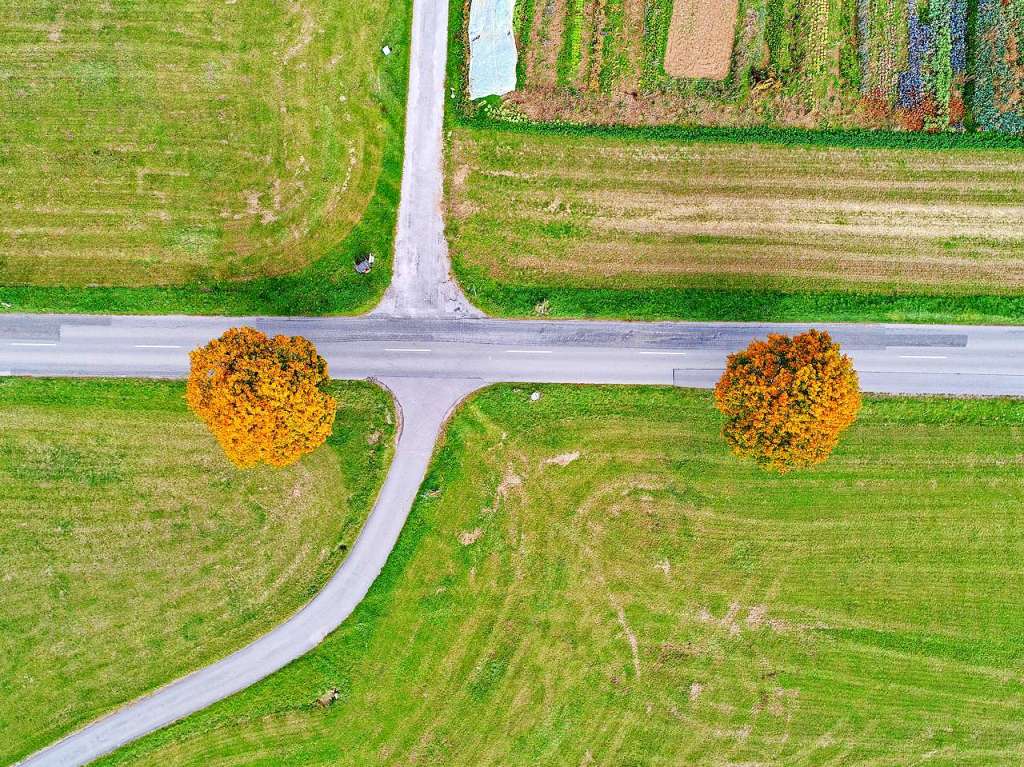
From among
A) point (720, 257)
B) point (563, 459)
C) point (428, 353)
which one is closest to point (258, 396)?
point (428, 353)

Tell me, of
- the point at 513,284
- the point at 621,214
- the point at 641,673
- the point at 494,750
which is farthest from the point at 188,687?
the point at 621,214

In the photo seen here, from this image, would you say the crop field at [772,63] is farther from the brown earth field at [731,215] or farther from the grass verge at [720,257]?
the brown earth field at [731,215]

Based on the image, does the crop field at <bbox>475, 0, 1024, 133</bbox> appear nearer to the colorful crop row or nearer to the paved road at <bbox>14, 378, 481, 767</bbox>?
the colorful crop row

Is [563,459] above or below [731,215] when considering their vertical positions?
below

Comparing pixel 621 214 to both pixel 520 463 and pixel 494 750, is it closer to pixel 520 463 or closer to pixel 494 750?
pixel 520 463

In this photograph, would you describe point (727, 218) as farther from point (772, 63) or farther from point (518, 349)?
point (518, 349)

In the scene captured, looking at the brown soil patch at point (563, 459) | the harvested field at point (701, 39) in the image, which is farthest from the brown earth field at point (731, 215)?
the brown soil patch at point (563, 459)
